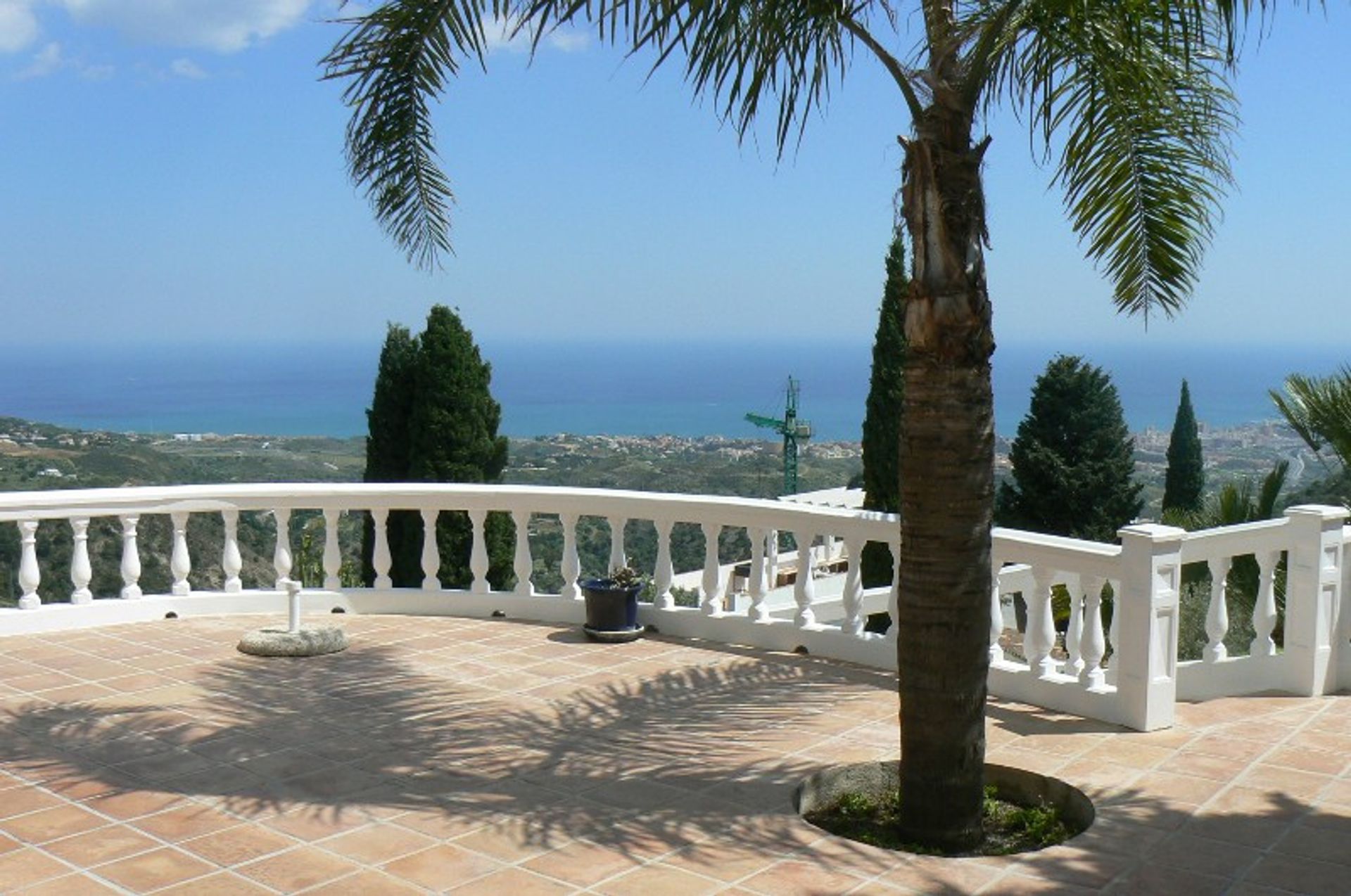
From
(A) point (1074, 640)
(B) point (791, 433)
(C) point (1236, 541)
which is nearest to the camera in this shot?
(A) point (1074, 640)

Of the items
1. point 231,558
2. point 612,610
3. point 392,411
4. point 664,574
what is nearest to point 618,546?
point 664,574

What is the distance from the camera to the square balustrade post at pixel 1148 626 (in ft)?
20.7

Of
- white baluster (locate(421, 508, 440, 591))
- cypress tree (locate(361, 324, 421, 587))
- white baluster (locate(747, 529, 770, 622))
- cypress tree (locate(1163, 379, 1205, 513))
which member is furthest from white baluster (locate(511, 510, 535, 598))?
cypress tree (locate(1163, 379, 1205, 513))

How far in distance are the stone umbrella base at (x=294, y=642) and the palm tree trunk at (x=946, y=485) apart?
13.2 ft

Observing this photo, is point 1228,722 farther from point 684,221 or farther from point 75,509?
point 684,221

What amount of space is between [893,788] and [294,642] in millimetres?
3768

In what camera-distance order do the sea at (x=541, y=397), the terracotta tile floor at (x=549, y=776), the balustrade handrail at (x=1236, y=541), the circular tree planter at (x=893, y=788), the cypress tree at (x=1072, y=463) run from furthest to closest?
1. the sea at (x=541, y=397)
2. the cypress tree at (x=1072, y=463)
3. the balustrade handrail at (x=1236, y=541)
4. the circular tree planter at (x=893, y=788)
5. the terracotta tile floor at (x=549, y=776)

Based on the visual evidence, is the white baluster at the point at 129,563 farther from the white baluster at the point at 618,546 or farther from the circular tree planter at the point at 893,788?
the circular tree planter at the point at 893,788

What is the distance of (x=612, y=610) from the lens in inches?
325

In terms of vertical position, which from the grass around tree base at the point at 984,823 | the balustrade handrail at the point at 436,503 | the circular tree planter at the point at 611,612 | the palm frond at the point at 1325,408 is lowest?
the grass around tree base at the point at 984,823

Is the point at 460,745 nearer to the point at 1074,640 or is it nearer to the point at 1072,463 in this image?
the point at 1074,640

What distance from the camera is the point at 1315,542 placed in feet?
23.3

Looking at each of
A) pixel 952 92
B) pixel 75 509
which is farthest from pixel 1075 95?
pixel 75 509

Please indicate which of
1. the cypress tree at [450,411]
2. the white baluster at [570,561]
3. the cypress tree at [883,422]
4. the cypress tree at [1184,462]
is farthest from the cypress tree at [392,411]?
the cypress tree at [1184,462]
